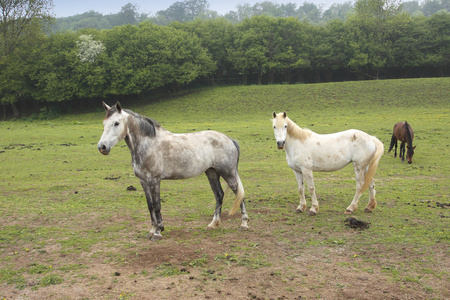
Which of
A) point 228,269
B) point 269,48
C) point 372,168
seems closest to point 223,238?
point 228,269

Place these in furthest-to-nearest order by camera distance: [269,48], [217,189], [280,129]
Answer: [269,48] < [280,129] < [217,189]

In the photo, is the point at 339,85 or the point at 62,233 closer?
the point at 62,233

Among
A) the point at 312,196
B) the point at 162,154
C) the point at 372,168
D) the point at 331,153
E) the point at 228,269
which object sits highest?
the point at 162,154

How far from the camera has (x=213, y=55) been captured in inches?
2489

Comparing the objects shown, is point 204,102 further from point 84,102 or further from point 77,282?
point 77,282

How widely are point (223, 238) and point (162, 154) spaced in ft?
7.07

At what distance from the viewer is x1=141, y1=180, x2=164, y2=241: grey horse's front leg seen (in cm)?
778

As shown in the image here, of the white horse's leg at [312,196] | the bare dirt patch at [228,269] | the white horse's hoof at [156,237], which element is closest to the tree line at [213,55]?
the white horse's leg at [312,196]

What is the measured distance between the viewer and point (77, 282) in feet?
19.3

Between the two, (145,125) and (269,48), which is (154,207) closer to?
(145,125)

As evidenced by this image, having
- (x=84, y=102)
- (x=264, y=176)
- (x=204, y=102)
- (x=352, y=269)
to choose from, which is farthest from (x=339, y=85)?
(x=352, y=269)

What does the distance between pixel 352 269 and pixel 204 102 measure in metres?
43.2

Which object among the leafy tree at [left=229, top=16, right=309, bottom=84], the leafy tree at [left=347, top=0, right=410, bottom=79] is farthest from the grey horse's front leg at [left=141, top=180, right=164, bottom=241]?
the leafy tree at [left=347, top=0, right=410, bottom=79]

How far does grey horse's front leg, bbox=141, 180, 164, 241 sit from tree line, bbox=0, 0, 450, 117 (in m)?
44.1
